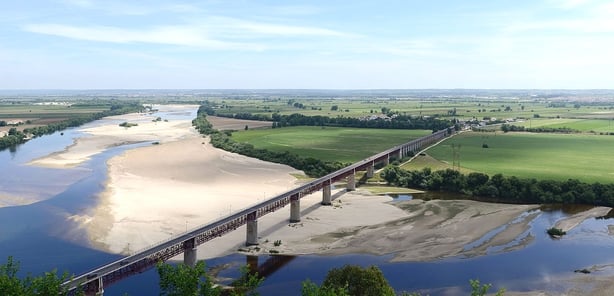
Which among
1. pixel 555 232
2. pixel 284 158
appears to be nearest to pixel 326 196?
pixel 555 232

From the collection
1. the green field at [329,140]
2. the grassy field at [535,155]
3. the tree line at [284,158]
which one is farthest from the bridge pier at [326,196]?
the grassy field at [535,155]

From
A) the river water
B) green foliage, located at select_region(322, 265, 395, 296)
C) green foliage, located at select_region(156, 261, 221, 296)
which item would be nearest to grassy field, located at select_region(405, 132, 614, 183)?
the river water

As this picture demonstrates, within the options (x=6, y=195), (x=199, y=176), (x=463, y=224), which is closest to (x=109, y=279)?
(x=463, y=224)

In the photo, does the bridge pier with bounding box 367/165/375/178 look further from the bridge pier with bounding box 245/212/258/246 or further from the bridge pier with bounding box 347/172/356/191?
the bridge pier with bounding box 245/212/258/246

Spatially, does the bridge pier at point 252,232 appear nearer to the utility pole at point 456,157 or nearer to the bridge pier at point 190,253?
the bridge pier at point 190,253

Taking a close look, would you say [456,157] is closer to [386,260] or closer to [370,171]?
[370,171]

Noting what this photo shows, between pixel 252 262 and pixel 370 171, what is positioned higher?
pixel 370 171
